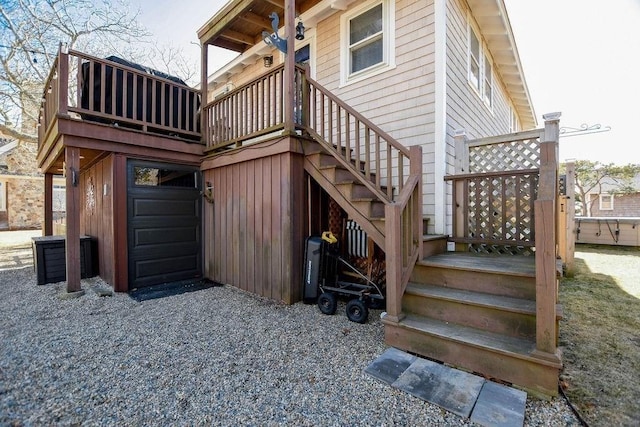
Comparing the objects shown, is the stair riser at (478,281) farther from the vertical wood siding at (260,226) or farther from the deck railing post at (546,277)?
the vertical wood siding at (260,226)

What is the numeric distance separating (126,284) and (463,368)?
4607 millimetres

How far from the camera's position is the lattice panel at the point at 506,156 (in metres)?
3.84

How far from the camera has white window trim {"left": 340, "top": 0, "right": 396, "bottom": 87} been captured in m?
4.70

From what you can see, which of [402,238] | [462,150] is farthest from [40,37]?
[402,238]

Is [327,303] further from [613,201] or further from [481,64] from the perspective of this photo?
[613,201]

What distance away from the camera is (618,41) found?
767cm

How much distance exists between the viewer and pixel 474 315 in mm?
2510

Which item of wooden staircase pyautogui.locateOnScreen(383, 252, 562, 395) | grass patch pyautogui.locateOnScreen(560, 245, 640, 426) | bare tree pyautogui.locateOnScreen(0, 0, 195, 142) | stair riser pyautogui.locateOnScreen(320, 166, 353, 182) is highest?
bare tree pyautogui.locateOnScreen(0, 0, 195, 142)

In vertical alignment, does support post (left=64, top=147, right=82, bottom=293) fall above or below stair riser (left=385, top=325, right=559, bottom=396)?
above

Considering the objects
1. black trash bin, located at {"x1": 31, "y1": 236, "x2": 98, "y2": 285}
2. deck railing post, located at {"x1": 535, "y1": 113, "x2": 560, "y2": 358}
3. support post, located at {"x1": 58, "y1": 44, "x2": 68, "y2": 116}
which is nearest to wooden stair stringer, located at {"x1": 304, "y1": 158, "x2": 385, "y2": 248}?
deck railing post, located at {"x1": 535, "y1": 113, "x2": 560, "y2": 358}

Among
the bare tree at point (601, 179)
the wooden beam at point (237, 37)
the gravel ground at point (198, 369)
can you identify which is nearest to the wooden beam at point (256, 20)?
the wooden beam at point (237, 37)

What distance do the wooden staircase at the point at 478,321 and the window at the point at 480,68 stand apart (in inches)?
156

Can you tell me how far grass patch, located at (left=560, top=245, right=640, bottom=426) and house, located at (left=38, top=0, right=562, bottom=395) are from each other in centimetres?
46

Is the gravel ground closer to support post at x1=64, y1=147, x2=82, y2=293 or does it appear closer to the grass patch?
the grass patch
